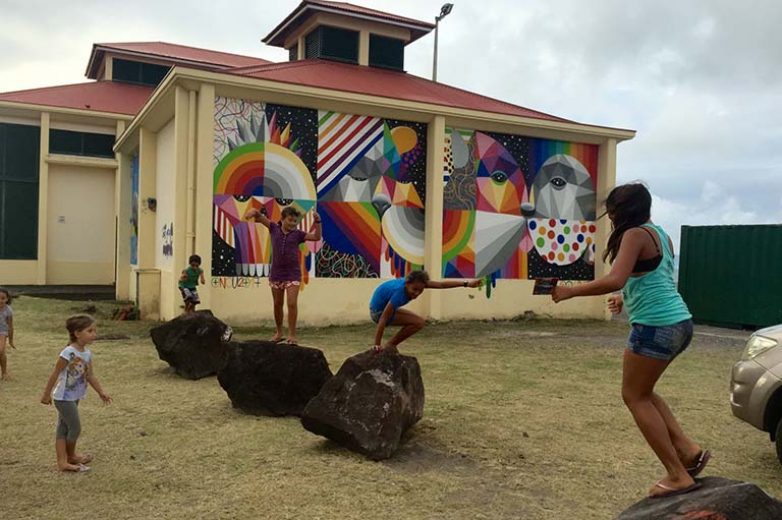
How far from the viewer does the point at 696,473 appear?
358cm

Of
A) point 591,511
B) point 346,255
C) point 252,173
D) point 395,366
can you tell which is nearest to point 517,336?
point 346,255

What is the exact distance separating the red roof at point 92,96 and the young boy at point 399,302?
61.4ft

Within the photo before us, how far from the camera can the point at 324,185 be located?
44.8 ft

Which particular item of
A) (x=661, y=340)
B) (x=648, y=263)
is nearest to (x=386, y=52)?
(x=648, y=263)

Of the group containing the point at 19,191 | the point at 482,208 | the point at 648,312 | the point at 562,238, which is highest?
the point at 19,191

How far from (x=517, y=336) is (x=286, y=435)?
26.0 feet

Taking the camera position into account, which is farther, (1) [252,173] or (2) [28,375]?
(1) [252,173]

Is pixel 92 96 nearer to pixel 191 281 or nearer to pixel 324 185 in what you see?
pixel 324 185

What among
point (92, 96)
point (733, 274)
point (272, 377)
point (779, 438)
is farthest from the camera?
point (92, 96)

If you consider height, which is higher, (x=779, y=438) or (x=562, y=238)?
(x=562, y=238)

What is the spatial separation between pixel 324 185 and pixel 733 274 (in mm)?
9820

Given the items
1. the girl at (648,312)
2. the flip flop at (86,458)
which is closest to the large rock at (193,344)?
the flip flop at (86,458)

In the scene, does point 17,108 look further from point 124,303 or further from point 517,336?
point 517,336

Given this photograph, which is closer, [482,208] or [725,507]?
[725,507]
